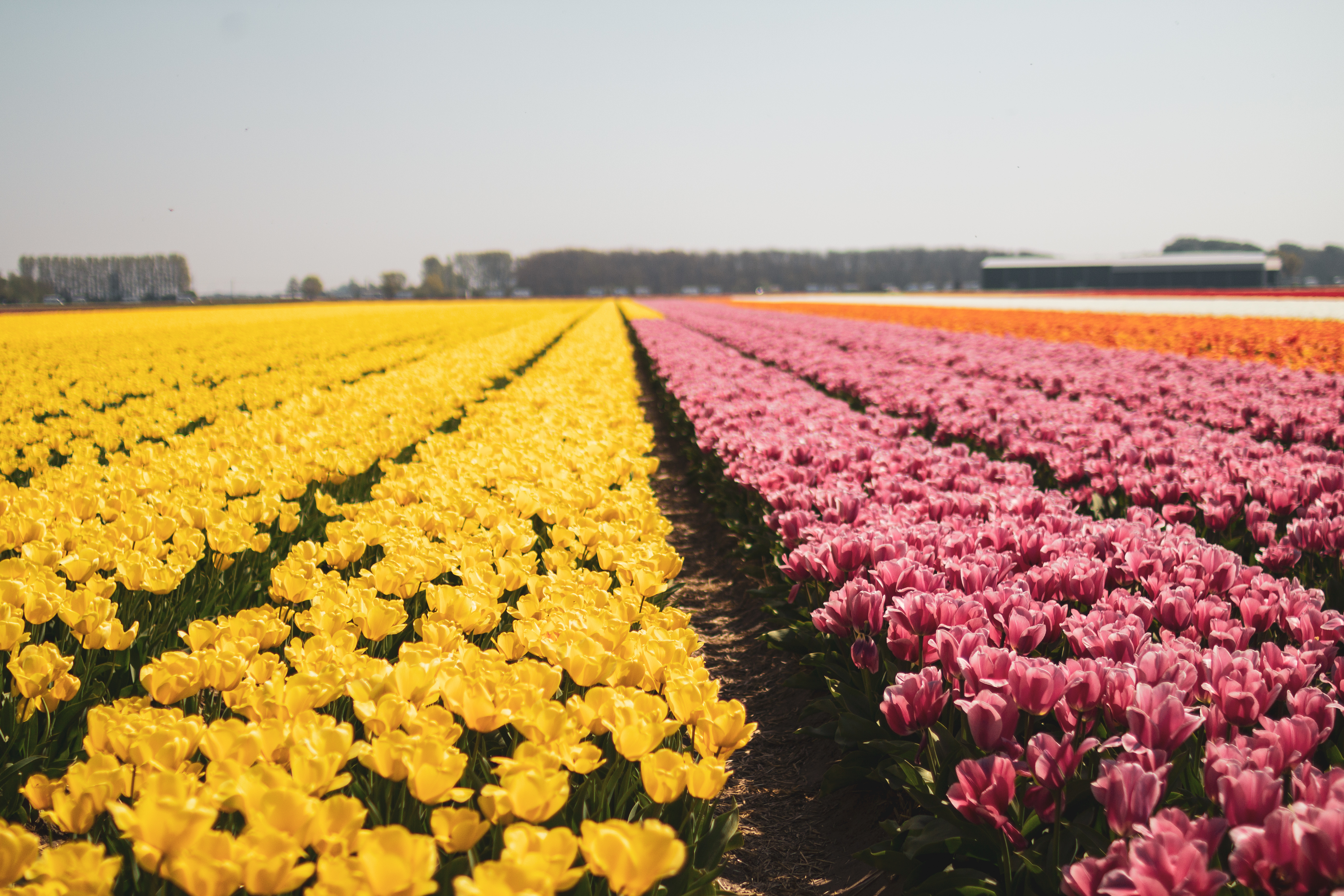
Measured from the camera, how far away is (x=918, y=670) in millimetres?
2357

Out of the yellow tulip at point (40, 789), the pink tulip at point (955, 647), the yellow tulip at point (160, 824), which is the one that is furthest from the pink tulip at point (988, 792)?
the yellow tulip at point (40, 789)

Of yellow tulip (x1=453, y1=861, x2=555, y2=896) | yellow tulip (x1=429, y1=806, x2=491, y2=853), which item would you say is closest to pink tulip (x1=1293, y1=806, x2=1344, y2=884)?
yellow tulip (x1=453, y1=861, x2=555, y2=896)

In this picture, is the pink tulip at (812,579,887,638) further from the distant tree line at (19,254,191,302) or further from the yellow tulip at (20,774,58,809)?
the distant tree line at (19,254,191,302)

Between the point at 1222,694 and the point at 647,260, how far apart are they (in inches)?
5122

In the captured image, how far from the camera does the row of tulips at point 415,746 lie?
1.23 metres

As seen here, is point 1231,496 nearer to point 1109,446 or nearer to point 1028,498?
point 1028,498

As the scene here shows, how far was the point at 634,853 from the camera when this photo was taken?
1.27 m

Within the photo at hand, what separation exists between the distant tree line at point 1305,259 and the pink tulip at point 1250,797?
123565mm

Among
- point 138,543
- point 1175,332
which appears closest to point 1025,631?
point 138,543

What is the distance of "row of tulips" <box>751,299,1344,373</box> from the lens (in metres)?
13.0

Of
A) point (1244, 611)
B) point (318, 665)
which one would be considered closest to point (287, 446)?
point (318, 665)

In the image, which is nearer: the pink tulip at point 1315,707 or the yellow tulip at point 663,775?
the yellow tulip at point 663,775

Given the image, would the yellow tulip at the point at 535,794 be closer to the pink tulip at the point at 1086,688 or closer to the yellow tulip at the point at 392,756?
the yellow tulip at the point at 392,756

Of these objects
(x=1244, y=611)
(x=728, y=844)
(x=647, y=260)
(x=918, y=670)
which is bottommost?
(x=728, y=844)
